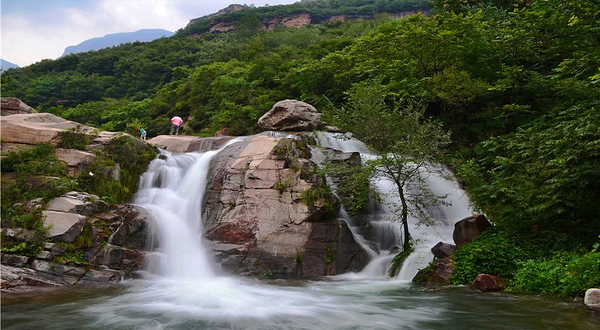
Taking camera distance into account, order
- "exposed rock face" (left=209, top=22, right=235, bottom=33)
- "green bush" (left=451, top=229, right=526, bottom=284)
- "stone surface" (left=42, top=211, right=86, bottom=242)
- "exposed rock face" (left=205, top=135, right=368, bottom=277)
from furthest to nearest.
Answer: "exposed rock face" (left=209, top=22, right=235, bottom=33) → "exposed rock face" (left=205, top=135, right=368, bottom=277) → "stone surface" (left=42, top=211, right=86, bottom=242) → "green bush" (left=451, top=229, right=526, bottom=284)

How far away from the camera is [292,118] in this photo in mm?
20484

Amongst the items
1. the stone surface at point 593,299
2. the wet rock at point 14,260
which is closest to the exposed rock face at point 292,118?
the wet rock at point 14,260

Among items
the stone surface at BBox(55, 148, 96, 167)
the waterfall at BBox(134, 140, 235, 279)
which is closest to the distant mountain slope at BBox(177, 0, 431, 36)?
the waterfall at BBox(134, 140, 235, 279)

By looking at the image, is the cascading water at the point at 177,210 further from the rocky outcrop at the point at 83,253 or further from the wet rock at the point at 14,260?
the wet rock at the point at 14,260

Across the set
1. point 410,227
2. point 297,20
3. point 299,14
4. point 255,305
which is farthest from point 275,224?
point 299,14

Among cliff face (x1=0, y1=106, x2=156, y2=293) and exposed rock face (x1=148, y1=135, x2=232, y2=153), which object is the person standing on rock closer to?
exposed rock face (x1=148, y1=135, x2=232, y2=153)

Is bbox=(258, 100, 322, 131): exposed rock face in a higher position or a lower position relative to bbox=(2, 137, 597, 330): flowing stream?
higher

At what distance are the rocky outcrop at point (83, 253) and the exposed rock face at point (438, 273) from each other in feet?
26.0

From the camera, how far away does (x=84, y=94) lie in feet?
160

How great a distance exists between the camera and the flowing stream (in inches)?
283

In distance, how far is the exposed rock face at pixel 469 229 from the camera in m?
12.0

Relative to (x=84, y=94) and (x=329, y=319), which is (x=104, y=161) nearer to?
(x=329, y=319)

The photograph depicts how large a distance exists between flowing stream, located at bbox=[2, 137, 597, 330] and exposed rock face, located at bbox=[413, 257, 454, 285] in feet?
1.67

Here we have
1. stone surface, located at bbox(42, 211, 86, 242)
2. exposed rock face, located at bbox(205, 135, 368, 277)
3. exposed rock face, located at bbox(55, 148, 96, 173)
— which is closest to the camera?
stone surface, located at bbox(42, 211, 86, 242)
